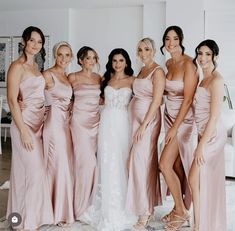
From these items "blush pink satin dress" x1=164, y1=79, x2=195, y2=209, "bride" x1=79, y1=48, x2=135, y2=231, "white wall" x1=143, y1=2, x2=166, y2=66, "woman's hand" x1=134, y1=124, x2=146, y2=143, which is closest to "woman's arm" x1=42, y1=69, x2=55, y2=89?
"bride" x1=79, y1=48, x2=135, y2=231

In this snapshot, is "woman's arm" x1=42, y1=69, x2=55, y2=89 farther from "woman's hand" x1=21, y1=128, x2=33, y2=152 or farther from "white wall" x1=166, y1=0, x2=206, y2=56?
"white wall" x1=166, y1=0, x2=206, y2=56

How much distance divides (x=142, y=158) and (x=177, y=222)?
667 mm

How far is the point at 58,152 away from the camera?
3.32 metres

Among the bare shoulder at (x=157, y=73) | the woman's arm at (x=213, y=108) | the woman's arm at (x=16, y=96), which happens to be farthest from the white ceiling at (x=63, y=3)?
the woman's arm at (x=213, y=108)

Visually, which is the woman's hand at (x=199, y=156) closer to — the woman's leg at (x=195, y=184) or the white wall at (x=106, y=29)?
the woman's leg at (x=195, y=184)

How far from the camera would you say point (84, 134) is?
3.44 metres

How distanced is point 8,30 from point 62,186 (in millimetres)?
6228

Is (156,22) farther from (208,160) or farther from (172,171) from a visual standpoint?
(208,160)

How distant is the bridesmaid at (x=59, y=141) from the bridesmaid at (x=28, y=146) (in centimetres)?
10

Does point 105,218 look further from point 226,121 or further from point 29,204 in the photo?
point 226,121

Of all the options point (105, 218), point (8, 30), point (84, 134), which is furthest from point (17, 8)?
point (105, 218)

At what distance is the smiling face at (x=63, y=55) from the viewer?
3.35m

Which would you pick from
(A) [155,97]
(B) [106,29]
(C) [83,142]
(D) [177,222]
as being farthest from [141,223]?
(B) [106,29]

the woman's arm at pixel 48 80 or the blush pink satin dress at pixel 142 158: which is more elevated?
the woman's arm at pixel 48 80
